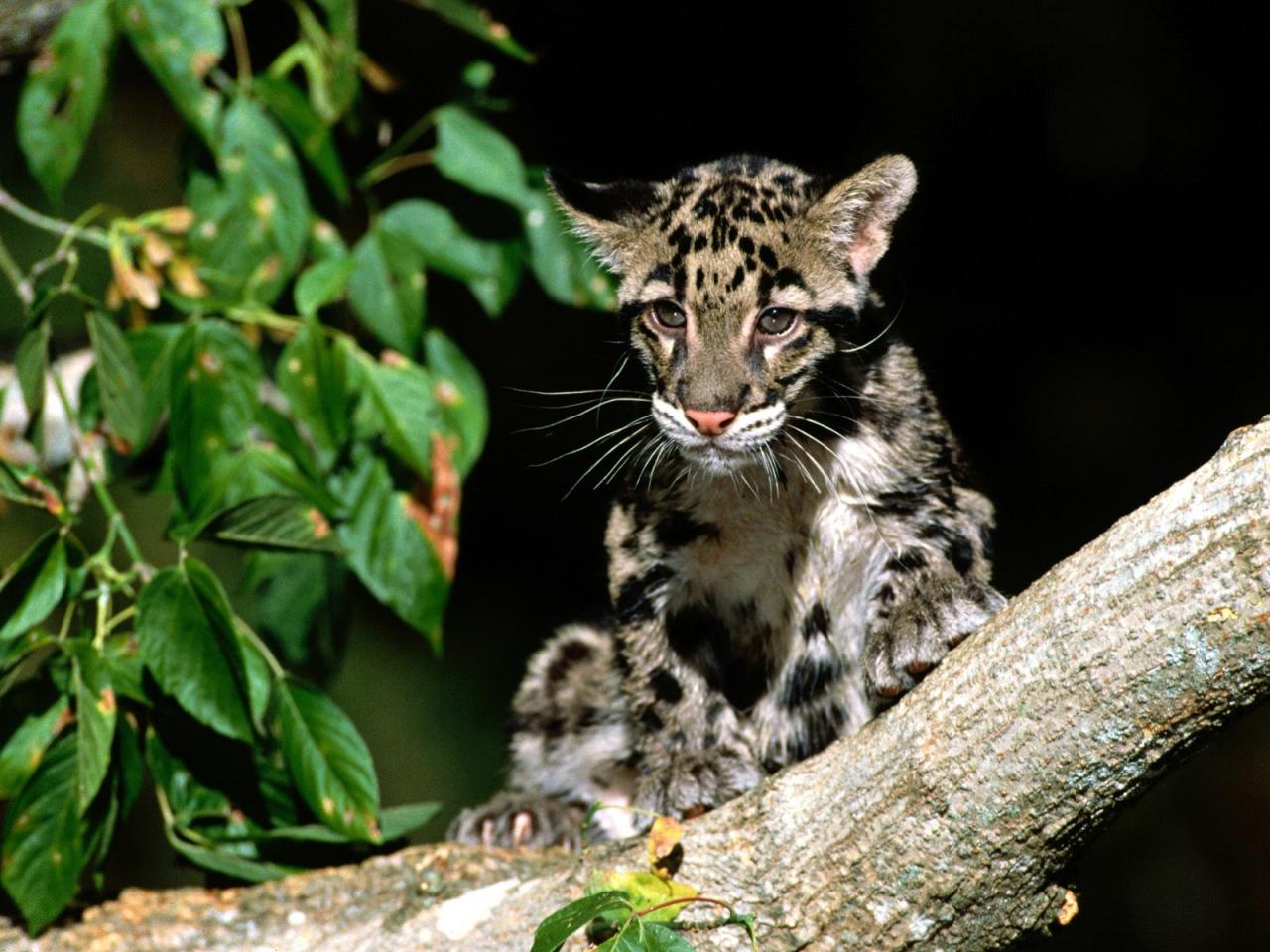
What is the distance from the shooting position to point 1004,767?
10.3 ft

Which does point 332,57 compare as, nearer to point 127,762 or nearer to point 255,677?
point 255,677

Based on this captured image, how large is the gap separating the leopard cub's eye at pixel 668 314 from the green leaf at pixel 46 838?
74.1 inches

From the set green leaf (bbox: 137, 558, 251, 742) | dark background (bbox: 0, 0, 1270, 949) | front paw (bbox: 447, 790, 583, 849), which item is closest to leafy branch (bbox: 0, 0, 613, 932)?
green leaf (bbox: 137, 558, 251, 742)

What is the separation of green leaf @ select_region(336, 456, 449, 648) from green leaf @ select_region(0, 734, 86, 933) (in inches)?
39.6

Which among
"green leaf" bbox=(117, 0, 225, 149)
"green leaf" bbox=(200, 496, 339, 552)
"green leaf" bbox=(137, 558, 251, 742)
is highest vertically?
"green leaf" bbox=(117, 0, 225, 149)

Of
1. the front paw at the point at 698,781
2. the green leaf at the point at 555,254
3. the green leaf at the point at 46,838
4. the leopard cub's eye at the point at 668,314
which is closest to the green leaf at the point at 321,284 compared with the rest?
the green leaf at the point at 555,254


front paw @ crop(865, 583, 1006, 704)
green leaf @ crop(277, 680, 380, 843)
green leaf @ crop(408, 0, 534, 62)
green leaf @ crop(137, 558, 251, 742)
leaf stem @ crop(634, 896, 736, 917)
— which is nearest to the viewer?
leaf stem @ crop(634, 896, 736, 917)

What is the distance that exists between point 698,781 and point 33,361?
2148mm

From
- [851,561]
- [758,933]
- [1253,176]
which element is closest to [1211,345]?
[1253,176]

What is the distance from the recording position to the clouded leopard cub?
4.08 meters

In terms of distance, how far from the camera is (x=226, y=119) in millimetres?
4828

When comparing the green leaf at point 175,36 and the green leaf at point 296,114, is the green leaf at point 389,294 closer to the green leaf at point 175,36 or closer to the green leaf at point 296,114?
the green leaf at point 296,114

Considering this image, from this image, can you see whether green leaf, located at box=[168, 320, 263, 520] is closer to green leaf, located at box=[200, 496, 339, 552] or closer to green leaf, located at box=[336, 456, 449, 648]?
green leaf, located at box=[200, 496, 339, 552]

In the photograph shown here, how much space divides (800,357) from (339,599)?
1932 millimetres
